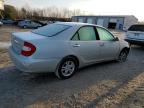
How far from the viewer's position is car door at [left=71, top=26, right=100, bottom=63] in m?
5.38

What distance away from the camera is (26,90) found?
4.52 metres

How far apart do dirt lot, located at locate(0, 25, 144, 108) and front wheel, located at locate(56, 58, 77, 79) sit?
0.50ft

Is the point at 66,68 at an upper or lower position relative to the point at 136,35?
lower

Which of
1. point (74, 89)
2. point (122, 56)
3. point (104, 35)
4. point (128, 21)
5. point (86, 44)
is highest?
point (128, 21)

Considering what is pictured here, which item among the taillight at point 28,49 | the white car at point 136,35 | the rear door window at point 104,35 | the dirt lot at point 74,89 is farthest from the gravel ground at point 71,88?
the white car at point 136,35

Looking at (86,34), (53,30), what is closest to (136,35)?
(86,34)

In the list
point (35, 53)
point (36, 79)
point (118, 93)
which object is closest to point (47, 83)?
point (36, 79)

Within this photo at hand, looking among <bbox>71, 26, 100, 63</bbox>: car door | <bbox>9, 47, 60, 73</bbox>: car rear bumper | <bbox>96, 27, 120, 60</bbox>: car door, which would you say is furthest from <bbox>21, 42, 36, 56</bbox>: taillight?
<bbox>96, 27, 120, 60</bbox>: car door

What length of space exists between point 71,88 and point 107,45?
2391 millimetres

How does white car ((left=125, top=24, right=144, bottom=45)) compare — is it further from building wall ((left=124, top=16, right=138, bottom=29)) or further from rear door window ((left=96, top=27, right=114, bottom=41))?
building wall ((left=124, top=16, right=138, bottom=29))

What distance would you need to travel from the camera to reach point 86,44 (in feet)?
18.5

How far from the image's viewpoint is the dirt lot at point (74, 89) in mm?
3973

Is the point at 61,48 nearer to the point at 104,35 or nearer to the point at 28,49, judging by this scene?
the point at 28,49

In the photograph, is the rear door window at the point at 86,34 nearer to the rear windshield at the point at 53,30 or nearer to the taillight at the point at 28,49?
the rear windshield at the point at 53,30
